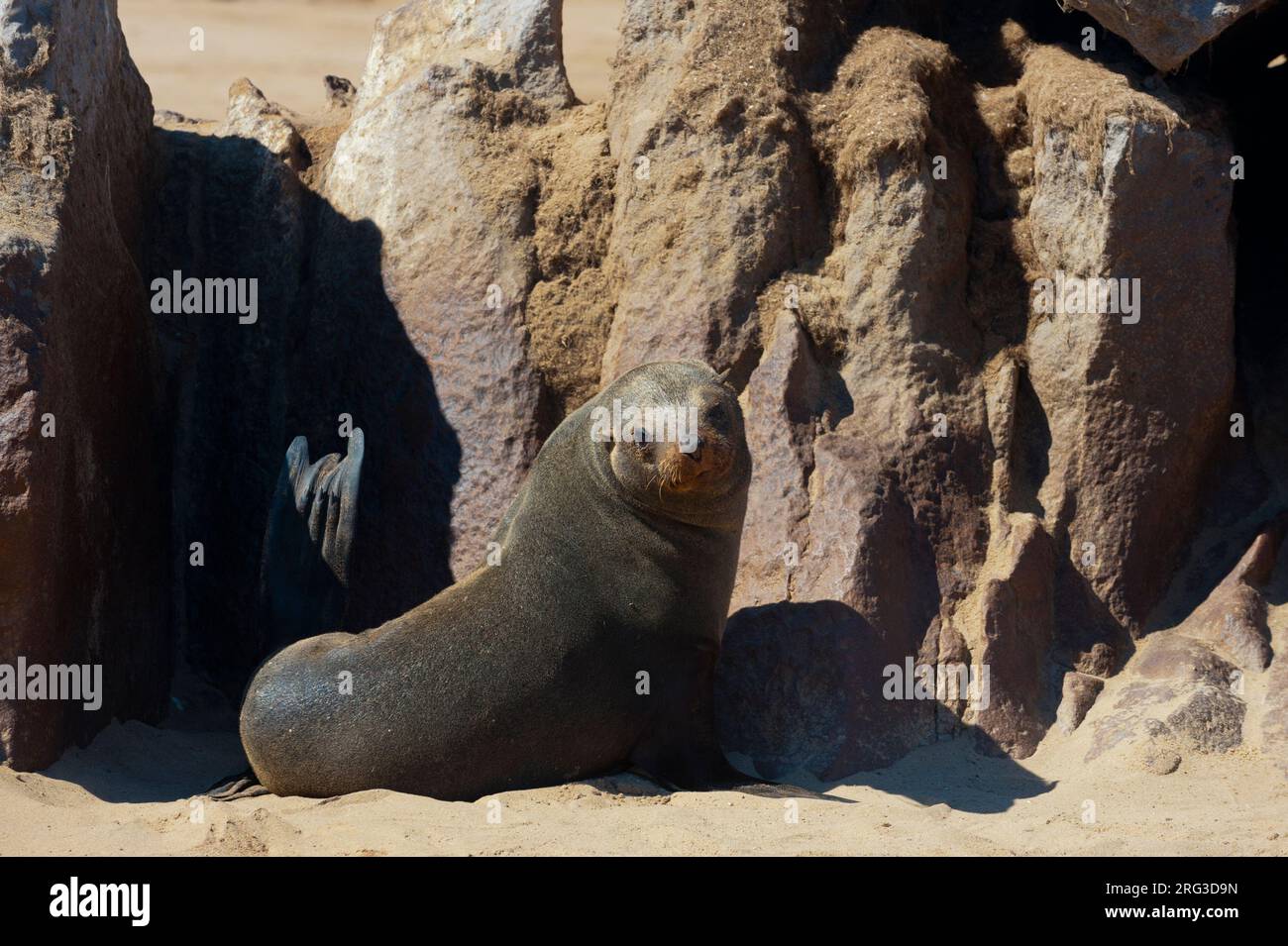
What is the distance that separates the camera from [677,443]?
552 centimetres

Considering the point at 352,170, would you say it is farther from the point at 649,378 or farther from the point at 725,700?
the point at 725,700

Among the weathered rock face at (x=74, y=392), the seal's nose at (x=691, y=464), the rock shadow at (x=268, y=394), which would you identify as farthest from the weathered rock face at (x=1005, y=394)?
the weathered rock face at (x=74, y=392)

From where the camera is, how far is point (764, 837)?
4.89 m

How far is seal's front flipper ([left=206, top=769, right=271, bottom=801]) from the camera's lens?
5648mm

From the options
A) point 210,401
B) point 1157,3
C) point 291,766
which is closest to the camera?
point 291,766

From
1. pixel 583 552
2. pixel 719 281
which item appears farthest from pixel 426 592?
pixel 719 281

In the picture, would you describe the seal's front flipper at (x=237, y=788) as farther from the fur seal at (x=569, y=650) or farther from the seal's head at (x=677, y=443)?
the seal's head at (x=677, y=443)

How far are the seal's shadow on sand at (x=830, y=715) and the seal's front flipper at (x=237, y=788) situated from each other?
160 centimetres

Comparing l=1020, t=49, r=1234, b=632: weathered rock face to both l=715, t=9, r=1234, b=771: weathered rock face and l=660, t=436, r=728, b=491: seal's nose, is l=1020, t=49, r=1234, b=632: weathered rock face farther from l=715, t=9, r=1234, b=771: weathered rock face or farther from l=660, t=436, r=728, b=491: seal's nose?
l=660, t=436, r=728, b=491: seal's nose

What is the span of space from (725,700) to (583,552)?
Answer: 78 cm

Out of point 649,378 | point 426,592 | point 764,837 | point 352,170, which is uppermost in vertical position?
point 352,170

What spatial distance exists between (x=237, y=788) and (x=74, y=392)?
1.51 meters

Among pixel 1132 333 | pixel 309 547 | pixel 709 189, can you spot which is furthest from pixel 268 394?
pixel 1132 333

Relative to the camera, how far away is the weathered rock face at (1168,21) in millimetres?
5914
